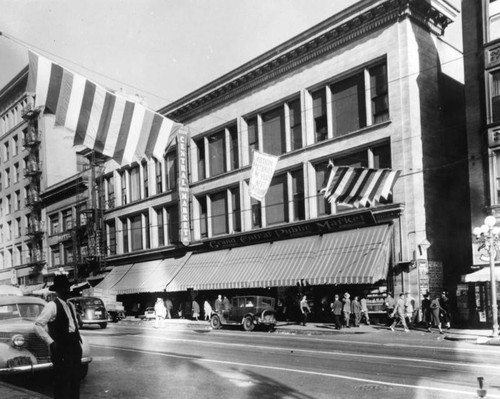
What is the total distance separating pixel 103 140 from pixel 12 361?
4.32 metres

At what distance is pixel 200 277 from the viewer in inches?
1377

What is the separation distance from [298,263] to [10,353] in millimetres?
20189

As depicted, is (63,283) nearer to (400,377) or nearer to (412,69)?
(400,377)

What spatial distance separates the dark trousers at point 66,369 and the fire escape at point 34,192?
172ft

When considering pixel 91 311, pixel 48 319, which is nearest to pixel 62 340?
pixel 48 319

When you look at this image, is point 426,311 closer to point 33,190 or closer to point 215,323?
point 215,323

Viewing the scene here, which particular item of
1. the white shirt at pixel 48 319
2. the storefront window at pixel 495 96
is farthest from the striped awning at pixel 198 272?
the white shirt at pixel 48 319

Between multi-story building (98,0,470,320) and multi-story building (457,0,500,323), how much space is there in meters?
2.21

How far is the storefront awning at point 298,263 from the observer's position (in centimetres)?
2533

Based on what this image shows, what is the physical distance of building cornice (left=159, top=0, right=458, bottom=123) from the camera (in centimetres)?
2669

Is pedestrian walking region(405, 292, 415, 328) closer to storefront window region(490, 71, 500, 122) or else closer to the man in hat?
storefront window region(490, 71, 500, 122)

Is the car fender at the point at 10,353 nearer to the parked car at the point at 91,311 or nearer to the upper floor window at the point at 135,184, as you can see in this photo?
the parked car at the point at 91,311

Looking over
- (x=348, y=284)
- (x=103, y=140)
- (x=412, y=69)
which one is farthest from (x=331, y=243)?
(x=103, y=140)

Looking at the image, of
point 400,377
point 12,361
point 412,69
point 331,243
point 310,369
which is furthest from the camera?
point 331,243
